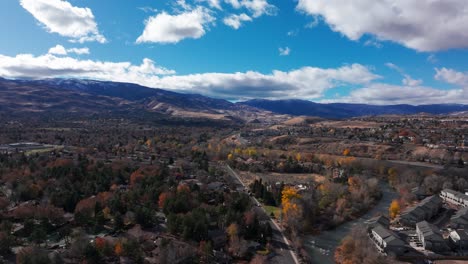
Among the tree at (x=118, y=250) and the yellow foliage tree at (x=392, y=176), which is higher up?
the yellow foliage tree at (x=392, y=176)

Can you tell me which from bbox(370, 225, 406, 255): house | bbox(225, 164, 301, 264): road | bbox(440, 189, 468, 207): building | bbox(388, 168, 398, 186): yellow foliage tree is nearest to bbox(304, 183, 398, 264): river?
bbox(225, 164, 301, 264): road

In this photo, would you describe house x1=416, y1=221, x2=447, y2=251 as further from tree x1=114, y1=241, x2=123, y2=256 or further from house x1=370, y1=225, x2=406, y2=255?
tree x1=114, y1=241, x2=123, y2=256

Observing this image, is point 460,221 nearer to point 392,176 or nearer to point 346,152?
point 392,176

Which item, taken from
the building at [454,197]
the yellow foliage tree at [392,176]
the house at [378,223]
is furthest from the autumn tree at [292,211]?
the yellow foliage tree at [392,176]

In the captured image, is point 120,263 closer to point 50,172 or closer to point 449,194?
point 50,172

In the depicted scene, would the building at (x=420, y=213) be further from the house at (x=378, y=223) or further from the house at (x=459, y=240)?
the house at (x=459, y=240)

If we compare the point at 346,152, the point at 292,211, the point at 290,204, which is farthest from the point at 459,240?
the point at 346,152
